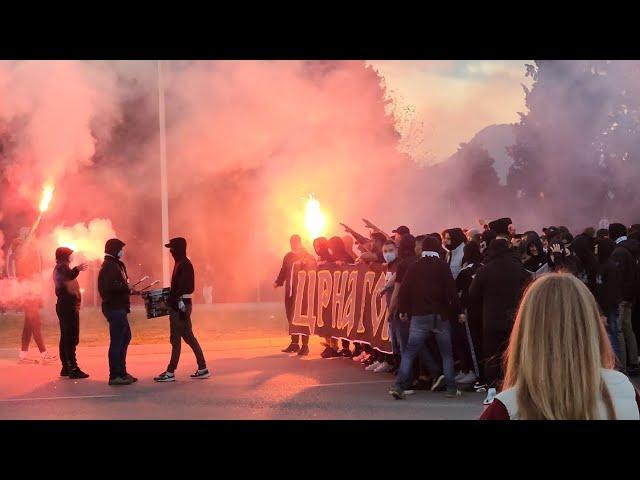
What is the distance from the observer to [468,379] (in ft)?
33.2

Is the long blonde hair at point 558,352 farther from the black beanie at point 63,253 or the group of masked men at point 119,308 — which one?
the black beanie at point 63,253

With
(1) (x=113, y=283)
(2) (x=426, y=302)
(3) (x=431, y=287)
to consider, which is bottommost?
(2) (x=426, y=302)

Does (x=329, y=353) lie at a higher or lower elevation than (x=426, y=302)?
lower

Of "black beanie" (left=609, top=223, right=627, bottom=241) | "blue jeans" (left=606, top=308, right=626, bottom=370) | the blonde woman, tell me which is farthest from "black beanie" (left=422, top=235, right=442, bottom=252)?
the blonde woman

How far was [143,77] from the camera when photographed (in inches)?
900

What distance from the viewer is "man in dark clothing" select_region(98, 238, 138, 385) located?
1078 cm

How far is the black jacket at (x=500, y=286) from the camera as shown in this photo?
27.6 feet

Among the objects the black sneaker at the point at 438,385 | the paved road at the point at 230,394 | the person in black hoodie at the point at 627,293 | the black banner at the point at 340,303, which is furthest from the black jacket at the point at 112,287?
the person in black hoodie at the point at 627,293

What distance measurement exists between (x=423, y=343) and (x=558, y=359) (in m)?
6.86

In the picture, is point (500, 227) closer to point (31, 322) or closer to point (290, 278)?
point (290, 278)

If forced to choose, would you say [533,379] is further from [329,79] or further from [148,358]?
[329,79]

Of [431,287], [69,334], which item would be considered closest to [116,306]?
[69,334]

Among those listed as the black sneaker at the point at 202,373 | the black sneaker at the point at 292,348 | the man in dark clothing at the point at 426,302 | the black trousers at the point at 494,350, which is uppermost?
the man in dark clothing at the point at 426,302

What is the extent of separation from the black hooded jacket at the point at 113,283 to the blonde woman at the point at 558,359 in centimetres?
869
